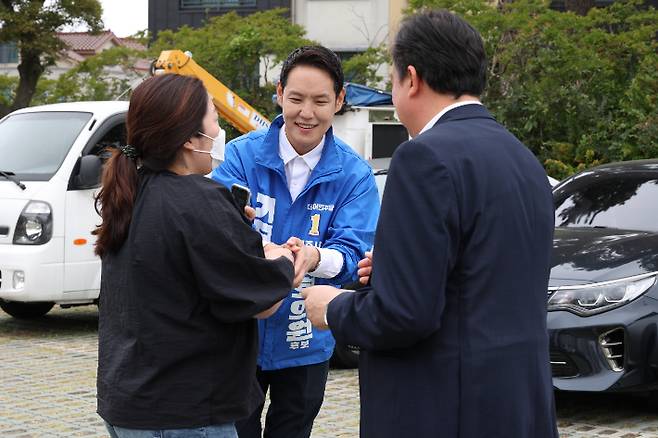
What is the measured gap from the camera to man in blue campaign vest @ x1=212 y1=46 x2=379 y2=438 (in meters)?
3.94

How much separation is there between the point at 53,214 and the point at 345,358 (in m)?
2.98

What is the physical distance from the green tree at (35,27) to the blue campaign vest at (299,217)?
32683mm

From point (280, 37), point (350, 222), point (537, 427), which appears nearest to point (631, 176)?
point (350, 222)


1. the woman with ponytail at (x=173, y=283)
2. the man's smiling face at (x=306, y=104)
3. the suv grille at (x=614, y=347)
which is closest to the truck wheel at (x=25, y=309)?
the suv grille at (x=614, y=347)

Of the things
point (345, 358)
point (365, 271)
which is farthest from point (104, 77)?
point (365, 271)

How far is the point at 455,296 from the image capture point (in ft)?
9.16

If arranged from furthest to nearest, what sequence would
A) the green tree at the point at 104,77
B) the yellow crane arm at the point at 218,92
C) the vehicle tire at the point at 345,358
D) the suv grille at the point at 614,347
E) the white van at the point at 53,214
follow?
the green tree at the point at 104,77
the yellow crane arm at the point at 218,92
the white van at the point at 53,214
the vehicle tire at the point at 345,358
the suv grille at the point at 614,347

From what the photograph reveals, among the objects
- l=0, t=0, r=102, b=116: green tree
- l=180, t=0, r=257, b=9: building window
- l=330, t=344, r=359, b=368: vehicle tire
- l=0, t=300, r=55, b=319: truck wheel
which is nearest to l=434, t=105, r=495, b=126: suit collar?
l=330, t=344, r=359, b=368: vehicle tire

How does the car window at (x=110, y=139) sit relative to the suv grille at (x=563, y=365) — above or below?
above

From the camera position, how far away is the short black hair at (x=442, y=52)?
287cm

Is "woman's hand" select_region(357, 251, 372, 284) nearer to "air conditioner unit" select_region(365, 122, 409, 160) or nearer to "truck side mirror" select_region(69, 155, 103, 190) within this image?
"truck side mirror" select_region(69, 155, 103, 190)

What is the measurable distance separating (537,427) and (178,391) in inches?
37.5

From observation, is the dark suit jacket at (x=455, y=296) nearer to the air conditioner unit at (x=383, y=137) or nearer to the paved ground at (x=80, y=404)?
the paved ground at (x=80, y=404)

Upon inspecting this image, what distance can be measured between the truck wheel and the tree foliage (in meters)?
6.54
